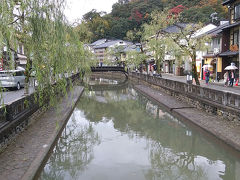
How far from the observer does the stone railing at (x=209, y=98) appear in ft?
33.3

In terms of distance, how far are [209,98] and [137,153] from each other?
5.52 meters

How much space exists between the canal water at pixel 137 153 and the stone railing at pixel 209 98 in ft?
5.12

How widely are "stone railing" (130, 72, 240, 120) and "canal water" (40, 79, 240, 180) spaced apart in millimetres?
1559

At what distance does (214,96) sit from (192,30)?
22.9 feet

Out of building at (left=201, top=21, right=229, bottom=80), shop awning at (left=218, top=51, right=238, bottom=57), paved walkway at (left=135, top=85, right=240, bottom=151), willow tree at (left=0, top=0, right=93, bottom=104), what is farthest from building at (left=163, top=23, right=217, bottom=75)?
willow tree at (left=0, top=0, right=93, bottom=104)

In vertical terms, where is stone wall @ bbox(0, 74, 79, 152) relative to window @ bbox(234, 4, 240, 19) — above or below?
below

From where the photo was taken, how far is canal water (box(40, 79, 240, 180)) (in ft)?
24.6

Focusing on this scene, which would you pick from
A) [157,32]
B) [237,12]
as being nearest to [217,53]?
[237,12]

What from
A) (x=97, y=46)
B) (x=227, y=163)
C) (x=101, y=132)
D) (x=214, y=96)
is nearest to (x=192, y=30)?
(x=214, y=96)

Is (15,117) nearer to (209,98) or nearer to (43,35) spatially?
(43,35)

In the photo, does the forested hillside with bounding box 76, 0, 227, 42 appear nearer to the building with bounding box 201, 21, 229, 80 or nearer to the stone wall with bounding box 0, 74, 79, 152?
the building with bounding box 201, 21, 229, 80

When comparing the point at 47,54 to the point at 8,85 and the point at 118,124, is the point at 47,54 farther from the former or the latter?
the point at 8,85

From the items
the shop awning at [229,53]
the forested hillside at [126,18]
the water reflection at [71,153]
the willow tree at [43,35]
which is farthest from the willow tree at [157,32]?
the forested hillside at [126,18]

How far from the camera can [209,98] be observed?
494 inches
